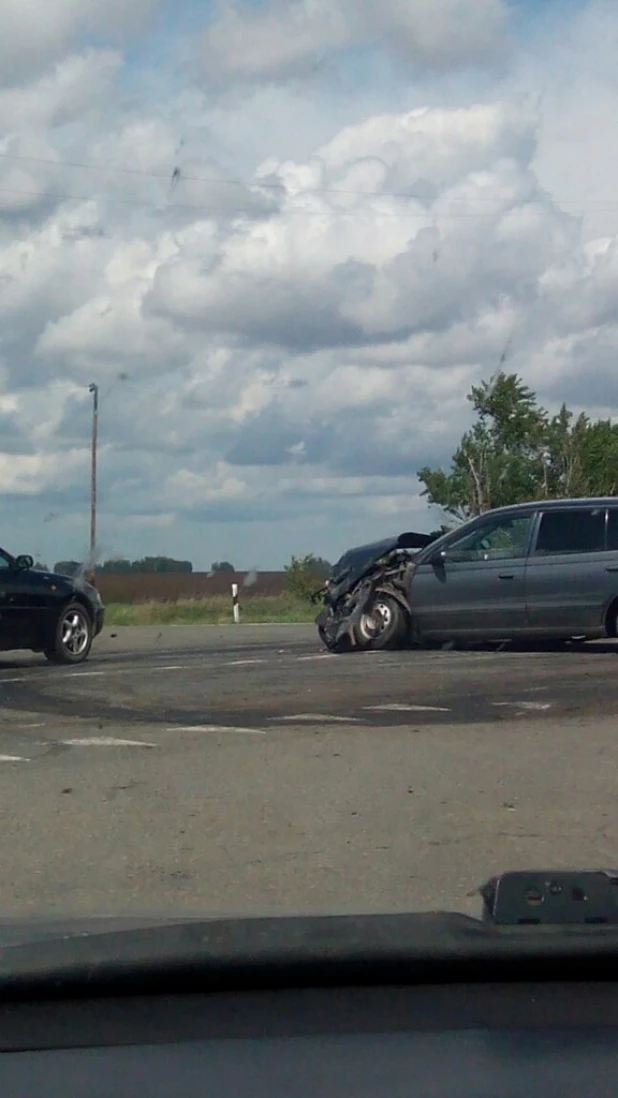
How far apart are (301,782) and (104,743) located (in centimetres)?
201

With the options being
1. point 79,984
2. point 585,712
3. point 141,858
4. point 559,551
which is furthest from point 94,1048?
point 559,551

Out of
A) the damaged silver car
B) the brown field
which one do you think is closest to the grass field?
the brown field

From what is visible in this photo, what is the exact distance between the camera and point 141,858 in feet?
22.4

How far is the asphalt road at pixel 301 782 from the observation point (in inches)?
251

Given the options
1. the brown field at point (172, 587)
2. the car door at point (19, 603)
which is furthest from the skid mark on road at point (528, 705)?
the brown field at point (172, 587)

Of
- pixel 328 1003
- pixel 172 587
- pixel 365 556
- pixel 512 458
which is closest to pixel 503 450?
pixel 512 458

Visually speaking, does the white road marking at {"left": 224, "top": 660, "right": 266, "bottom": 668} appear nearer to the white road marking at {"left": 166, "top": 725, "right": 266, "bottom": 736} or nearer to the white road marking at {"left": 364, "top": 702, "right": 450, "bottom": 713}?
the white road marking at {"left": 364, "top": 702, "right": 450, "bottom": 713}

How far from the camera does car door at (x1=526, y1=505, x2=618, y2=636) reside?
15.2 meters

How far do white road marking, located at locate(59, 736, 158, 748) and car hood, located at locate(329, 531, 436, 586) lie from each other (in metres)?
6.56

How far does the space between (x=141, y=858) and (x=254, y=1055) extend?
4162mm

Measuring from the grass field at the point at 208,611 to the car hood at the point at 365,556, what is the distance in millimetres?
14930

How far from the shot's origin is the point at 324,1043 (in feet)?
9.24

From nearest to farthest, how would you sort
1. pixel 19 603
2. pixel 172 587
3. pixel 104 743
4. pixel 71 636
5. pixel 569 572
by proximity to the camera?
pixel 104 743 → pixel 569 572 → pixel 19 603 → pixel 71 636 → pixel 172 587

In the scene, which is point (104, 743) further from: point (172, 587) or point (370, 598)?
point (172, 587)
